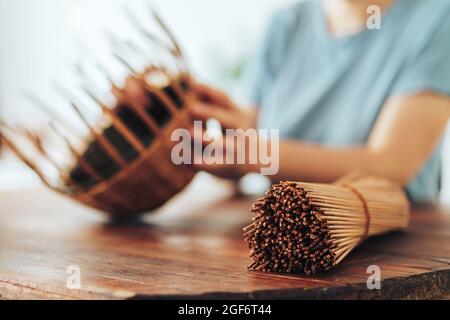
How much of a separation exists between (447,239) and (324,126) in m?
0.52

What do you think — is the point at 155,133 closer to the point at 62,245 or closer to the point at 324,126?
the point at 62,245

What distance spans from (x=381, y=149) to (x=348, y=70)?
0.30 m

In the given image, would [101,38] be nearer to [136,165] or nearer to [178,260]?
[136,165]

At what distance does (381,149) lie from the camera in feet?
2.73

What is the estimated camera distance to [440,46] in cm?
91

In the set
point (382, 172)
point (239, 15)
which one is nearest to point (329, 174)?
point (382, 172)

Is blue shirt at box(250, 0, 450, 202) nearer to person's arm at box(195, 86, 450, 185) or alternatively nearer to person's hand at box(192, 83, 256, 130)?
person's arm at box(195, 86, 450, 185)

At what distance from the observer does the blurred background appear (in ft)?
10.7

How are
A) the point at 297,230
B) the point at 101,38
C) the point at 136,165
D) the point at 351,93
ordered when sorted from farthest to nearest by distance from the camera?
the point at 101,38
the point at 351,93
the point at 136,165
the point at 297,230

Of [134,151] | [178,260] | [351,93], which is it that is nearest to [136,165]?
[134,151]

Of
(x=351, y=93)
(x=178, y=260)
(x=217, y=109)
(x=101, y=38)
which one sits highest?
(x=101, y=38)

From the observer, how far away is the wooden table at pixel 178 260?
0.39m

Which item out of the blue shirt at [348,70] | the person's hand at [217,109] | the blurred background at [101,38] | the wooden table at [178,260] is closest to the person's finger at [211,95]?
the person's hand at [217,109]

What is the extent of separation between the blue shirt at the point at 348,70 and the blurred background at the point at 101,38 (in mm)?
1866
